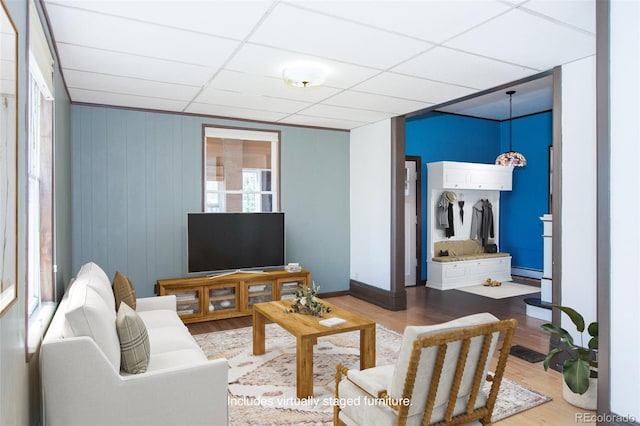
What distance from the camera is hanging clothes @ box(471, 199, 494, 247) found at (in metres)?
7.68

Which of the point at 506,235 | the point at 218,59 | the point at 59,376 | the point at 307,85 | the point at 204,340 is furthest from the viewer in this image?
the point at 506,235

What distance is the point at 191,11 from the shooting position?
248cm

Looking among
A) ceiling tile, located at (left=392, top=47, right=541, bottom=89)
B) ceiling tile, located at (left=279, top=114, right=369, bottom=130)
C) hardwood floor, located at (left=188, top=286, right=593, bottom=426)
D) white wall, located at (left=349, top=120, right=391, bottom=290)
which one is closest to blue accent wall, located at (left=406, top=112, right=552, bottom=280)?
hardwood floor, located at (left=188, top=286, right=593, bottom=426)

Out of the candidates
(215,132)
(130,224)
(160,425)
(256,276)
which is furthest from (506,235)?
(160,425)

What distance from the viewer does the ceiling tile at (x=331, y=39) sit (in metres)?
2.59

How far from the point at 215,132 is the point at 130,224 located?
1.52 metres

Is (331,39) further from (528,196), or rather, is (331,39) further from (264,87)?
(528,196)

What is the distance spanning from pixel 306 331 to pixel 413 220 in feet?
15.0

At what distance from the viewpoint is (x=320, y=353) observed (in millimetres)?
3773

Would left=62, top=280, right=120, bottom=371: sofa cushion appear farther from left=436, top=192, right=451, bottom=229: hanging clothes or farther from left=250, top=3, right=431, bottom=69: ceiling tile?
left=436, top=192, right=451, bottom=229: hanging clothes

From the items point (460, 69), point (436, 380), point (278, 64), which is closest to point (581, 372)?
point (436, 380)

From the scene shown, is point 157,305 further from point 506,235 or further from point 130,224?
point 506,235

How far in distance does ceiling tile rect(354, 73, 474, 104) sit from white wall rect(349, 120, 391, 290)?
111 centimetres

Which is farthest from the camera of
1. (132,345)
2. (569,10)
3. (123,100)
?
(123,100)
